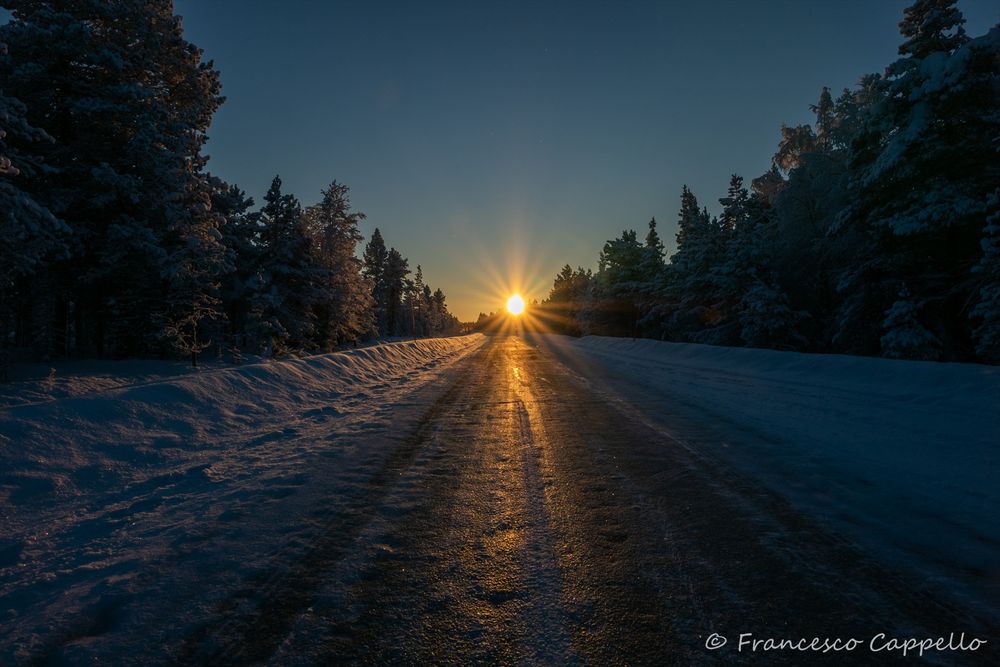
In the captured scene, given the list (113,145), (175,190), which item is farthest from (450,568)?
(113,145)

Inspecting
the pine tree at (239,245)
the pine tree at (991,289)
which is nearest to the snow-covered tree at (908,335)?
the pine tree at (991,289)

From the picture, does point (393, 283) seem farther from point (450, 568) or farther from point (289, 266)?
point (450, 568)

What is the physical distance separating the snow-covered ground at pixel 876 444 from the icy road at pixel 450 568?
0.36 ft

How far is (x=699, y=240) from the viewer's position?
31.5m

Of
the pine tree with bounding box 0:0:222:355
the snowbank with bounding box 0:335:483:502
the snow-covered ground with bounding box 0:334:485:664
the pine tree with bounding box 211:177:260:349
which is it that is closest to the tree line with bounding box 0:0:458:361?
the pine tree with bounding box 0:0:222:355

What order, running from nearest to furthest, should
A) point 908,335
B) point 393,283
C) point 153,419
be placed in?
point 153,419 → point 908,335 → point 393,283

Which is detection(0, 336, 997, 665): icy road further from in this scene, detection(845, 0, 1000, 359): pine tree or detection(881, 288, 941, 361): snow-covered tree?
detection(845, 0, 1000, 359): pine tree

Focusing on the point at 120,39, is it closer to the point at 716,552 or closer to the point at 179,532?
the point at 179,532

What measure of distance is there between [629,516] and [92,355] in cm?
1969

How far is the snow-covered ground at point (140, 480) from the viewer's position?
2.51 m

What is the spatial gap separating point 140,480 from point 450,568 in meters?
3.85

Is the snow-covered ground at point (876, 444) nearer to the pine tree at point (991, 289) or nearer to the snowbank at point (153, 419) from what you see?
the pine tree at point (991, 289)

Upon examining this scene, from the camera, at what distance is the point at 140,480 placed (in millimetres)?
4430

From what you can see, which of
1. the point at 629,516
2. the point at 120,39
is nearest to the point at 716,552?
the point at 629,516
